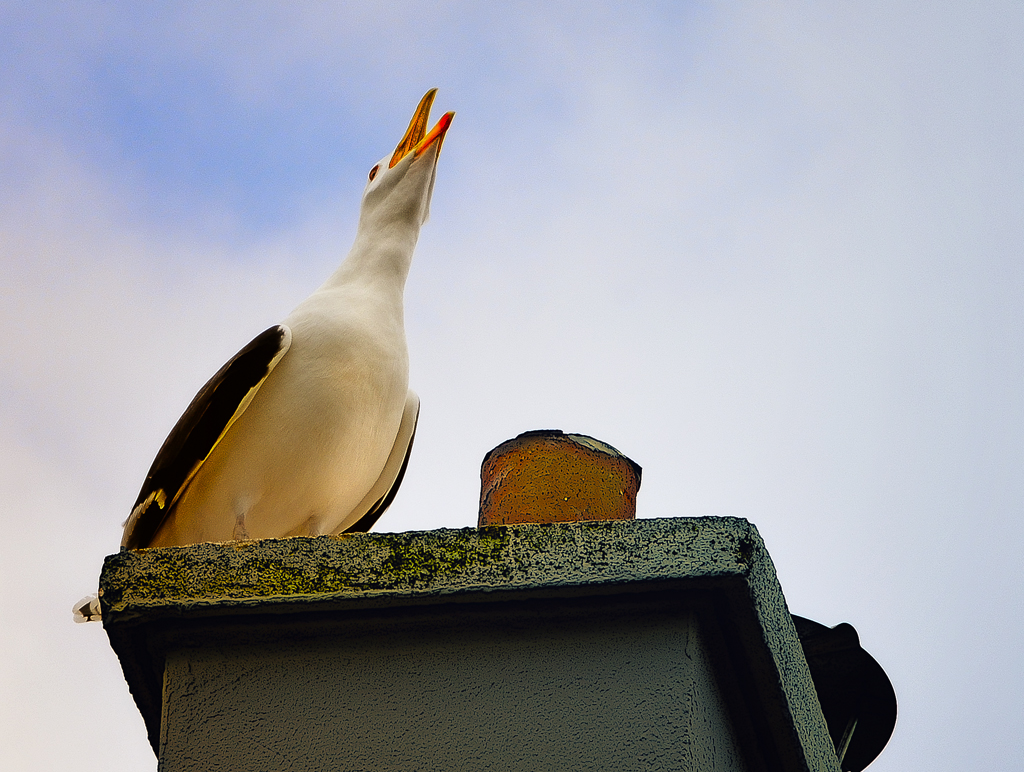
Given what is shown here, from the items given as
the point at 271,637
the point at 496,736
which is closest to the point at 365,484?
the point at 271,637

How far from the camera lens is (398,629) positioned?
2.24 metres

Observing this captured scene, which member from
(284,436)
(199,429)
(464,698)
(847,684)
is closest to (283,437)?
(284,436)

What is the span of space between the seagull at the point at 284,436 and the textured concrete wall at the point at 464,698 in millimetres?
1276

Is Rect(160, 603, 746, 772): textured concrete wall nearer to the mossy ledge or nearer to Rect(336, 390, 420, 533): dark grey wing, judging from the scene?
the mossy ledge

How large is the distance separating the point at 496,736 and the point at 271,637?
498 millimetres

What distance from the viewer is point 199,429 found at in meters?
3.47

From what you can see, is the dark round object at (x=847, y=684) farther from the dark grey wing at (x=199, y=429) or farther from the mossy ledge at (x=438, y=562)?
the dark grey wing at (x=199, y=429)

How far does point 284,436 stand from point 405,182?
1.42 m

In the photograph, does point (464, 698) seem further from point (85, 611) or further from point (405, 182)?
point (405, 182)

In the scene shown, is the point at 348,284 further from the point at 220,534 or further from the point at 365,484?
the point at 220,534

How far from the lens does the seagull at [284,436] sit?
11.4ft

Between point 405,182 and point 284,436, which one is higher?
point 405,182

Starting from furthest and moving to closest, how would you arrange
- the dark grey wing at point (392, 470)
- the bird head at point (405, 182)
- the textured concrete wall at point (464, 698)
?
1. the bird head at point (405, 182)
2. the dark grey wing at point (392, 470)
3. the textured concrete wall at point (464, 698)

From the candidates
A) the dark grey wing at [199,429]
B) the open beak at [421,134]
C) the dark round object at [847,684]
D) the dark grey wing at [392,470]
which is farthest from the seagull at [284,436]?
the dark round object at [847,684]
